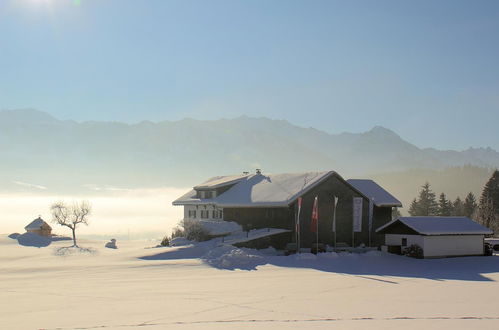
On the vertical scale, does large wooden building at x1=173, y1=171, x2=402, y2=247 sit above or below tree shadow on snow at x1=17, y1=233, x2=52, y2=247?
above

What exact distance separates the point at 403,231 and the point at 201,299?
3114cm

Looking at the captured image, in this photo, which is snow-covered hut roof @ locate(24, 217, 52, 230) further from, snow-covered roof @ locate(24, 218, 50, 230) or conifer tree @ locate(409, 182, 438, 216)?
conifer tree @ locate(409, 182, 438, 216)

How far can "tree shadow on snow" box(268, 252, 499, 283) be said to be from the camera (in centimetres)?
3769

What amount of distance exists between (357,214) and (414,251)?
6.92 metres

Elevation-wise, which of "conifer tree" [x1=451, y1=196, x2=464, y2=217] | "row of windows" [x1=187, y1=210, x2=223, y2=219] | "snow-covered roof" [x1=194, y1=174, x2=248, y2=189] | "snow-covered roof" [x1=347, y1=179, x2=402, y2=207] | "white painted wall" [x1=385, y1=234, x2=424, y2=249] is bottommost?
"white painted wall" [x1=385, y1=234, x2=424, y2=249]

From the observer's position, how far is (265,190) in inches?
2188

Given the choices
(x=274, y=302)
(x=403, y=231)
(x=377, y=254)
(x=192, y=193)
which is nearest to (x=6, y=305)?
(x=274, y=302)

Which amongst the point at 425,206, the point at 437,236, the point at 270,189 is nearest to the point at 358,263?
the point at 437,236

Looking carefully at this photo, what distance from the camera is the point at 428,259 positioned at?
4750 cm

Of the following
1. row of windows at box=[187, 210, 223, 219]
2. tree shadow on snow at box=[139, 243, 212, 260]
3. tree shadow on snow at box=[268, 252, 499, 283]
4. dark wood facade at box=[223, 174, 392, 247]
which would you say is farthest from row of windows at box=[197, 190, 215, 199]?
tree shadow on snow at box=[268, 252, 499, 283]

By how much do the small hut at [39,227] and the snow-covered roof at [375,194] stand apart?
37.5 m

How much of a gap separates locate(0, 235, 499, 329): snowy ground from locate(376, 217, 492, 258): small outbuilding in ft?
7.27

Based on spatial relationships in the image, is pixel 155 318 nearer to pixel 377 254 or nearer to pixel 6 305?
pixel 6 305

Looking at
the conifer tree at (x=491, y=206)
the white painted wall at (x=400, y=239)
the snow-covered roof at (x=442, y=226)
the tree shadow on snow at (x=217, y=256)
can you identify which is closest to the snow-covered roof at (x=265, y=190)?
the tree shadow on snow at (x=217, y=256)
